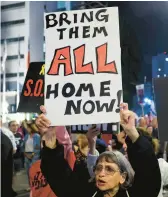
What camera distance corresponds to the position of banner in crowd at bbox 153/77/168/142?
238 cm

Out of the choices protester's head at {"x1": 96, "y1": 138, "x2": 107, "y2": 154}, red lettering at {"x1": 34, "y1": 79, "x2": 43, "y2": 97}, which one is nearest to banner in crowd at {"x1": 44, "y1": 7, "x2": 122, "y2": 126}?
red lettering at {"x1": 34, "y1": 79, "x2": 43, "y2": 97}

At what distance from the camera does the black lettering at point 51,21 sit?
8.91 feet

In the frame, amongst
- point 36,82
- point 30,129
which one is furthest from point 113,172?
point 30,129

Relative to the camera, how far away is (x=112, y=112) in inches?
99.5

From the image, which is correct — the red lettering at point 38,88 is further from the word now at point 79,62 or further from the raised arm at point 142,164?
the raised arm at point 142,164

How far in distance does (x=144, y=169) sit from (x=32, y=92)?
6.01 feet

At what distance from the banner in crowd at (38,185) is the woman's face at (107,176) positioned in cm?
98

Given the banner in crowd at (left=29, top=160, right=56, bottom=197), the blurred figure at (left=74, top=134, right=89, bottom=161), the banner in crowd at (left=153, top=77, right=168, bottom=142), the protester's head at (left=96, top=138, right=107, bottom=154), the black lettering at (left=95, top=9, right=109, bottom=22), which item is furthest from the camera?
Answer: the protester's head at (left=96, top=138, right=107, bottom=154)

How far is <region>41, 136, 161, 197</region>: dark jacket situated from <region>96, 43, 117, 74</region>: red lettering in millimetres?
497

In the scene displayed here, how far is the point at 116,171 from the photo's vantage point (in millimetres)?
2320

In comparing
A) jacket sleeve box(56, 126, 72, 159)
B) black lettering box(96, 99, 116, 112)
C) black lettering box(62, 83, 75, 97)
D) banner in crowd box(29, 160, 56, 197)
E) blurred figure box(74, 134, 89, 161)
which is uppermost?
black lettering box(62, 83, 75, 97)

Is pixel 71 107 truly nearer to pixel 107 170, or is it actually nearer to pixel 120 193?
pixel 107 170

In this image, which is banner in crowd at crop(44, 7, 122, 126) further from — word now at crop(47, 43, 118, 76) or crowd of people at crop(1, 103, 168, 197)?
crowd of people at crop(1, 103, 168, 197)

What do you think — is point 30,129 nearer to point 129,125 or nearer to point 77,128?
point 77,128
